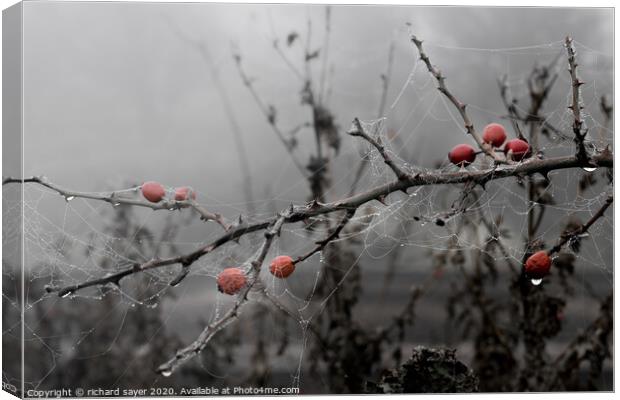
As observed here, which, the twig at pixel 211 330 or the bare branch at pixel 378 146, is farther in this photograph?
the bare branch at pixel 378 146

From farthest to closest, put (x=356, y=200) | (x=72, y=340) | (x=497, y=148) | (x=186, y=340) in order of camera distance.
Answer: (x=186, y=340), (x=72, y=340), (x=497, y=148), (x=356, y=200)

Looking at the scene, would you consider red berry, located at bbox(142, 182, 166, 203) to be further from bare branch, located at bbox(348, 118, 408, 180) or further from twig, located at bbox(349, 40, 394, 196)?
twig, located at bbox(349, 40, 394, 196)

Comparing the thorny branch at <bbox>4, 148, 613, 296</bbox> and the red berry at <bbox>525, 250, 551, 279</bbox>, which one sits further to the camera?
the red berry at <bbox>525, 250, 551, 279</bbox>

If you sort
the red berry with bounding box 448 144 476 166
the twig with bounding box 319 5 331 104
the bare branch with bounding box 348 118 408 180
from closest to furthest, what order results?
the bare branch with bounding box 348 118 408 180 → the red berry with bounding box 448 144 476 166 → the twig with bounding box 319 5 331 104

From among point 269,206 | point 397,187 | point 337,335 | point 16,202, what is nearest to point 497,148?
point 397,187

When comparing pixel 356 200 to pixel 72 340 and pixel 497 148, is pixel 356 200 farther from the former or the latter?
pixel 72 340

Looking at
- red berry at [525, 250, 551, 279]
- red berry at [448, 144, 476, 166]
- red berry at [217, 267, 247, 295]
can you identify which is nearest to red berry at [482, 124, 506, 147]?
red berry at [448, 144, 476, 166]

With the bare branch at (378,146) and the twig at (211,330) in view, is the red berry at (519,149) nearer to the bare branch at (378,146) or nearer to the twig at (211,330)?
the bare branch at (378,146)

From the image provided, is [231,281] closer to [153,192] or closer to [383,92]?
[153,192]

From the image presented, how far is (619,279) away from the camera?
3.45 m

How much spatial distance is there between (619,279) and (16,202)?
7.63 ft

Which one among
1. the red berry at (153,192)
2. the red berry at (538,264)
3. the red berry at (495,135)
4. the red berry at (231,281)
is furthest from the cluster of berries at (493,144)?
the red berry at (153,192)

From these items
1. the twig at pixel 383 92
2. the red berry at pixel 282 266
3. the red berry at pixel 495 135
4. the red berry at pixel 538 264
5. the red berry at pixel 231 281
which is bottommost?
the red berry at pixel 231 281

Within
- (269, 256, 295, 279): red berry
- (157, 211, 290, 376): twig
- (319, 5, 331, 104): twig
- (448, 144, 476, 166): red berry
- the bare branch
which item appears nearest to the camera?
(157, 211, 290, 376): twig
